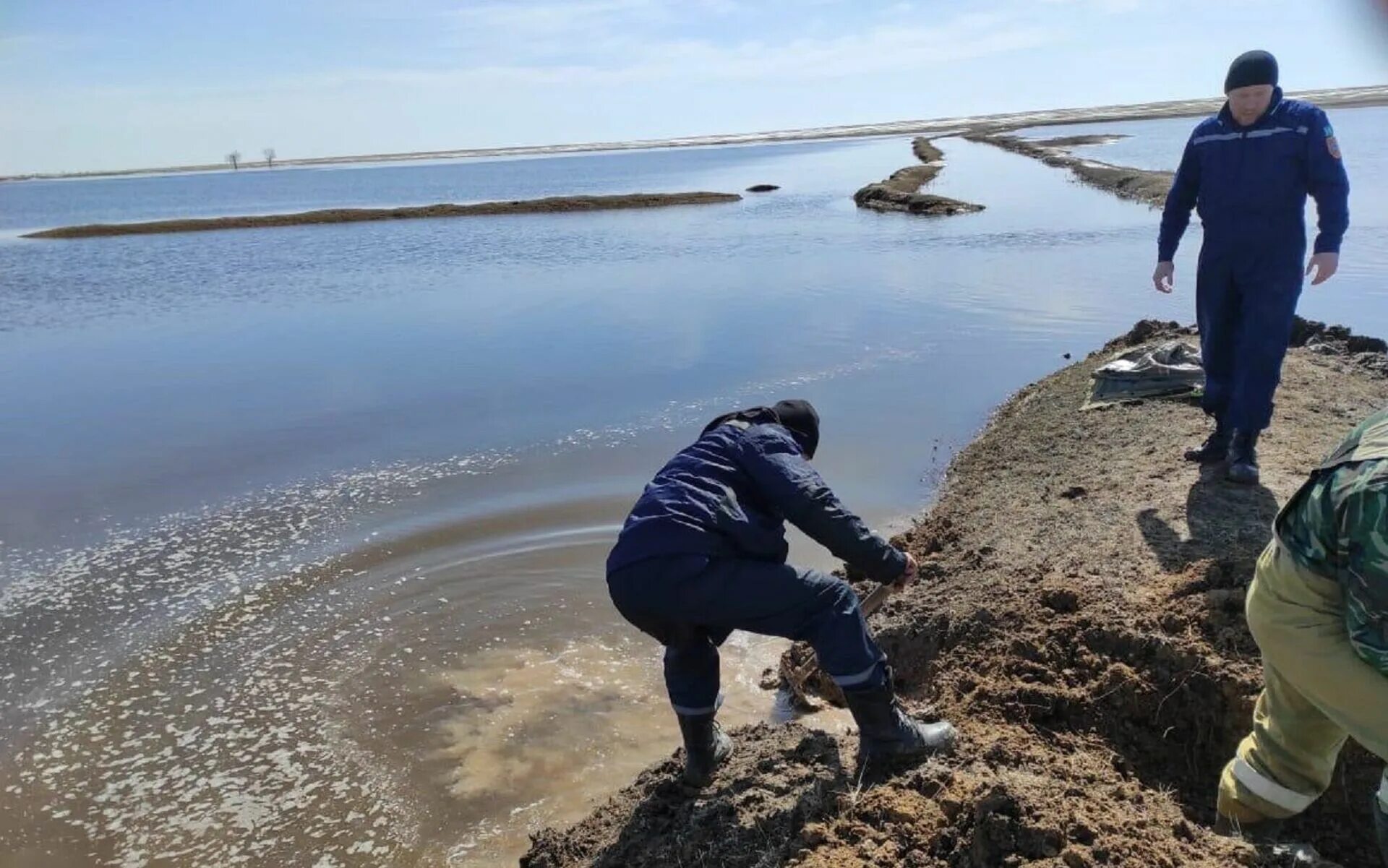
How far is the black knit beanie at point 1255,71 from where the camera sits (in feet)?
15.6

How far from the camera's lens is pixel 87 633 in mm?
5852

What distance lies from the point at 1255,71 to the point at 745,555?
3.67 m

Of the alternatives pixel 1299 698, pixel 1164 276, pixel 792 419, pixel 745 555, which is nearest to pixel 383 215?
pixel 1164 276

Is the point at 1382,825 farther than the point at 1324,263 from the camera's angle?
No

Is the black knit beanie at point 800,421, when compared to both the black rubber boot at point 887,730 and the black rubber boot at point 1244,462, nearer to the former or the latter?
the black rubber boot at point 887,730

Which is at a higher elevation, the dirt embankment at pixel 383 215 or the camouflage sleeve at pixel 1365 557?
the dirt embankment at pixel 383 215

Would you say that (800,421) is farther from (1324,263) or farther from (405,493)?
(405,493)

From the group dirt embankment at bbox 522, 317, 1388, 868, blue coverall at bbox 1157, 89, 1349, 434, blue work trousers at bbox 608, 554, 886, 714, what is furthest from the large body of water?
blue coverall at bbox 1157, 89, 1349, 434

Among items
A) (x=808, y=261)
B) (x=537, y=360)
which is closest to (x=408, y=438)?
(x=537, y=360)

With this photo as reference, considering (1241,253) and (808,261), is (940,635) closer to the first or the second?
(1241,253)

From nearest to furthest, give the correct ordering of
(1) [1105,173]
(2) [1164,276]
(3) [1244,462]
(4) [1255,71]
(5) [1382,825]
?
(5) [1382,825] < (4) [1255,71] < (3) [1244,462] < (2) [1164,276] < (1) [1105,173]

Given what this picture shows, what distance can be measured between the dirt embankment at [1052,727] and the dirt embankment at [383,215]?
121 feet

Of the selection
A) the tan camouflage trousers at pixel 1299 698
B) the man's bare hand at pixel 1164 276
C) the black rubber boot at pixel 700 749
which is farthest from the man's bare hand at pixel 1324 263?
the black rubber boot at pixel 700 749

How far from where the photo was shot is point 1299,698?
102 inches
